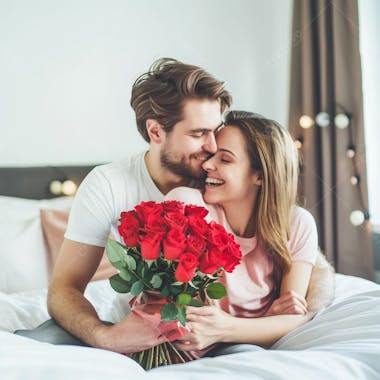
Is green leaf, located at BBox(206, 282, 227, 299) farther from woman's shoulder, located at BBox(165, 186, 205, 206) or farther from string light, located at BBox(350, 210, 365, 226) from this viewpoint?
string light, located at BBox(350, 210, 365, 226)

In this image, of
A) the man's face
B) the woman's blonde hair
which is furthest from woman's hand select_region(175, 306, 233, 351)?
the man's face

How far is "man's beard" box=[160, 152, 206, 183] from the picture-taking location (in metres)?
1.13

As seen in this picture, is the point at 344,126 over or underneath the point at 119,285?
over

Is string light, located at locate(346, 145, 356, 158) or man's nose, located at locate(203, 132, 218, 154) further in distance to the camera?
string light, located at locate(346, 145, 356, 158)

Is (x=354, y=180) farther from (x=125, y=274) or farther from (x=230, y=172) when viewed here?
(x=125, y=274)

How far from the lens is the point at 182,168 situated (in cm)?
115

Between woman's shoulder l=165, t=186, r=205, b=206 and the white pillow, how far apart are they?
2.15ft

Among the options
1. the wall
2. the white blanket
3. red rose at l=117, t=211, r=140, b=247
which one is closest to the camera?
the white blanket

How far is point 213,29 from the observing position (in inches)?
53.9

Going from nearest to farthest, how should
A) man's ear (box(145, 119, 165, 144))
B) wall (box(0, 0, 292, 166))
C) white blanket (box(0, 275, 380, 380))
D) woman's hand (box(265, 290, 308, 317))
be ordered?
white blanket (box(0, 275, 380, 380)) → woman's hand (box(265, 290, 308, 317)) → man's ear (box(145, 119, 165, 144)) → wall (box(0, 0, 292, 166))

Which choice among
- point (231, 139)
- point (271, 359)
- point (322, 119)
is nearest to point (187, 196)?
point (231, 139)

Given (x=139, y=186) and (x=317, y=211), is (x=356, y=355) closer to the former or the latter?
(x=139, y=186)

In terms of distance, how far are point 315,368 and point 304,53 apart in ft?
3.79

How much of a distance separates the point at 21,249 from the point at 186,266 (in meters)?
0.90
